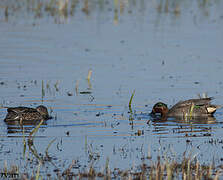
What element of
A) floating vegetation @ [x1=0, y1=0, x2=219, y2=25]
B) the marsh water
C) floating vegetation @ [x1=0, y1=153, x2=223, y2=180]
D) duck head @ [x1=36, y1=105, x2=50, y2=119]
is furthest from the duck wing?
floating vegetation @ [x1=0, y1=0, x2=219, y2=25]

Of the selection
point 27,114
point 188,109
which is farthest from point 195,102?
point 27,114

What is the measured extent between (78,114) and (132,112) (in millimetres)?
1301

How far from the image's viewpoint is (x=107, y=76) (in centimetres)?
1708

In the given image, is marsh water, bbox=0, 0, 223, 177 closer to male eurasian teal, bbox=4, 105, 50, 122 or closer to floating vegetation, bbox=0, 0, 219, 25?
floating vegetation, bbox=0, 0, 219, 25

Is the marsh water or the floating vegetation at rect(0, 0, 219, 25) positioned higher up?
the floating vegetation at rect(0, 0, 219, 25)

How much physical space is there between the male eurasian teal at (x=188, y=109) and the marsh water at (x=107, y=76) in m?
0.30

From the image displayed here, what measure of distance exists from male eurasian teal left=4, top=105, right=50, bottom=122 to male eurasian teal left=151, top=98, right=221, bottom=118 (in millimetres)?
2627

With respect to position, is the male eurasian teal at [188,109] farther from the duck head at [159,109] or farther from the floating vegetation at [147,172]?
the floating vegetation at [147,172]

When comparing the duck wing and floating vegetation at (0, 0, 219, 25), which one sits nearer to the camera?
the duck wing

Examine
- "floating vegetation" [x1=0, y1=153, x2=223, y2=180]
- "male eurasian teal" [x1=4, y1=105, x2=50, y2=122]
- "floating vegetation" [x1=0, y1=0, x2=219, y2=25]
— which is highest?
"floating vegetation" [x1=0, y1=0, x2=219, y2=25]

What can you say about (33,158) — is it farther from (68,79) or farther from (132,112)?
(68,79)

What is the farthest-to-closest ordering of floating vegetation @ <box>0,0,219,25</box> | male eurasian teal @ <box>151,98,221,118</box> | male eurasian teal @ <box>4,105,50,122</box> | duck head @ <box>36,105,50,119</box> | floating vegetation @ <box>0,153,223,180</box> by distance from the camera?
floating vegetation @ <box>0,0,219,25</box>
male eurasian teal @ <box>151,98,221,118</box>
duck head @ <box>36,105,50,119</box>
male eurasian teal @ <box>4,105,50,122</box>
floating vegetation @ <box>0,153,223,180</box>

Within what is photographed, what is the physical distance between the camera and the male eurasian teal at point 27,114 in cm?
1284

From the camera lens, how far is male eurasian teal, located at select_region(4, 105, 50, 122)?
506 inches
